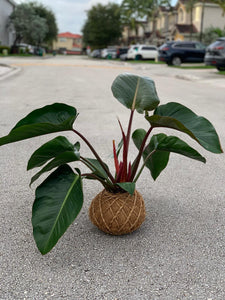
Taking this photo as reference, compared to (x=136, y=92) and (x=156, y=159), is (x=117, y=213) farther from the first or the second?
(x=136, y=92)

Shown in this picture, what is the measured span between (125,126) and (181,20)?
53541 millimetres

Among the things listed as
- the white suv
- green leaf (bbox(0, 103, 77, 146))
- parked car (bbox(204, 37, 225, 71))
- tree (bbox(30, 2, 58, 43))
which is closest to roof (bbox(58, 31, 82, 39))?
tree (bbox(30, 2, 58, 43))

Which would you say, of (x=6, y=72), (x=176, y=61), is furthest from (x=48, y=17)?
(x=6, y=72)

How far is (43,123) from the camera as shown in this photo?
2.56 metres

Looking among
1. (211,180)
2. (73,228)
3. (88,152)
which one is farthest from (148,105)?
(88,152)

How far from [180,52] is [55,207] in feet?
87.5

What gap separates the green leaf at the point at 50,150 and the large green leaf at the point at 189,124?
0.63 meters

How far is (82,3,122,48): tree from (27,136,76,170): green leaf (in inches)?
2684

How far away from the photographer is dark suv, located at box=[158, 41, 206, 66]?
89.5 ft

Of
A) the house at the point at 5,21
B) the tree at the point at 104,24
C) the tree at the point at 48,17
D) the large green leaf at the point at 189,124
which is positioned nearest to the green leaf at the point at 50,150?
the large green leaf at the point at 189,124

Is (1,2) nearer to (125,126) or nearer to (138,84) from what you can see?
(125,126)

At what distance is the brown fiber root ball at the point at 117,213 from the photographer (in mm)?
2904

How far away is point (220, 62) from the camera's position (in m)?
19.0

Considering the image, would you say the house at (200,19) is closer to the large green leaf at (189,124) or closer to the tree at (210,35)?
the tree at (210,35)
